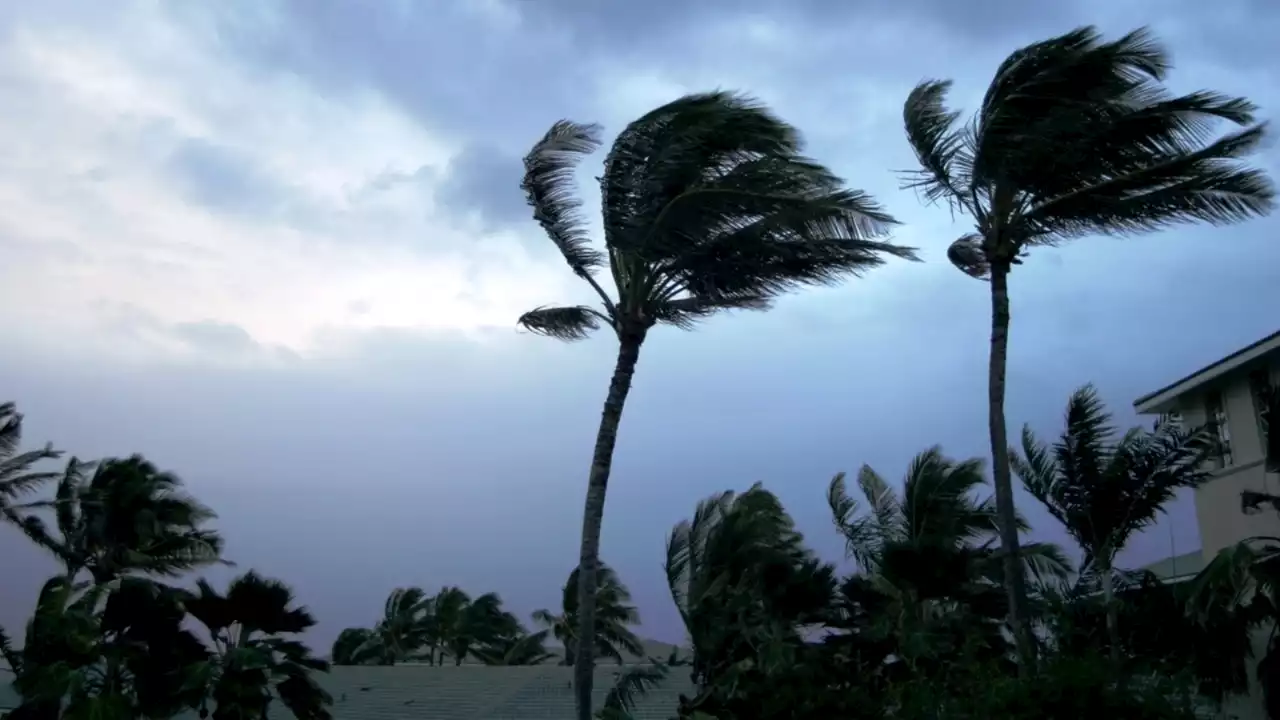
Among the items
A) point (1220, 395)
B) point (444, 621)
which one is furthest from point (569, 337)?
point (444, 621)

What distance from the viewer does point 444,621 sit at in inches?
2247

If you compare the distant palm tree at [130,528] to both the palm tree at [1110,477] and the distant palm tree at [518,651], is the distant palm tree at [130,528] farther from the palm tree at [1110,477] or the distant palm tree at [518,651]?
the distant palm tree at [518,651]

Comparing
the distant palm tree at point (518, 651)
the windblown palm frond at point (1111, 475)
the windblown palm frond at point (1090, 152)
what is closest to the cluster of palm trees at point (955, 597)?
the windblown palm frond at point (1111, 475)

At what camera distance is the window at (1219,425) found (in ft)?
67.7

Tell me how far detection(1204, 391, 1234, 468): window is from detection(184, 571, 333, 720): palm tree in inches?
644

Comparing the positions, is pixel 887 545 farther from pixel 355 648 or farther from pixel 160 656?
pixel 355 648

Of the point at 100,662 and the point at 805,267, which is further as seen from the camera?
the point at 100,662

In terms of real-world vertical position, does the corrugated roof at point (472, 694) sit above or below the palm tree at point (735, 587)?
below

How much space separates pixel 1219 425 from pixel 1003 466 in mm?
6707

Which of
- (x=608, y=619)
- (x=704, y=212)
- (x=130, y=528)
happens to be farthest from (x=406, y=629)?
(x=704, y=212)

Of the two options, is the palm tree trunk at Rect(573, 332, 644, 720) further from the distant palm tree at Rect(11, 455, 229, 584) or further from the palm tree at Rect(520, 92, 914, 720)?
the distant palm tree at Rect(11, 455, 229, 584)

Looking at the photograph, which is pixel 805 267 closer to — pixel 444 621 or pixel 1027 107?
pixel 1027 107

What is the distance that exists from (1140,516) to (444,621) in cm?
4210

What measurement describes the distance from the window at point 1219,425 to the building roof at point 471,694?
1130cm
